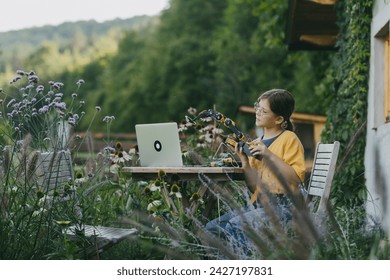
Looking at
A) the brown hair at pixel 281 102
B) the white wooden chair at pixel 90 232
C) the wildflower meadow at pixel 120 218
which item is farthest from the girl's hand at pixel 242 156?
the white wooden chair at pixel 90 232

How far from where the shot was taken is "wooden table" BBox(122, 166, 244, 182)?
17.2 ft

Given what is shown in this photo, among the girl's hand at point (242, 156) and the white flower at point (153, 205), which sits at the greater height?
the girl's hand at point (242, 156)

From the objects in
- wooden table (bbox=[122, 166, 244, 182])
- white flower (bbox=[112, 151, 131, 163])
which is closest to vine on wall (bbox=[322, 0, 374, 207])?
white flower (bbox=[112, 151, 131, 163])

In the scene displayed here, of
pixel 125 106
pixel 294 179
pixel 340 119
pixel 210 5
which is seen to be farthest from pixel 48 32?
pixel 294 179

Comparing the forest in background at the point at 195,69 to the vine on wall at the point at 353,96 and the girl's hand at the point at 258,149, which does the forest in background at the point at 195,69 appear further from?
the girl's hand at the point at 258,149

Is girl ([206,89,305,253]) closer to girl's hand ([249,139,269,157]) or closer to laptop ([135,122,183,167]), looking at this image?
girl's hand ([249,139,269,157])

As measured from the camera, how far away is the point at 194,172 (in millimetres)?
5375

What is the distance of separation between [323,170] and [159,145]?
1.24 m

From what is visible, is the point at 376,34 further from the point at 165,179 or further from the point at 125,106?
the point at 125,106

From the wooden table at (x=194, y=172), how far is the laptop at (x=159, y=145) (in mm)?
94

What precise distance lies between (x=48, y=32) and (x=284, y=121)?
54.4 metres

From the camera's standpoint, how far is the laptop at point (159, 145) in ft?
18.6

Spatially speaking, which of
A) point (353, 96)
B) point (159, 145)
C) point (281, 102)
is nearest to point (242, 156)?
point (281, 102)

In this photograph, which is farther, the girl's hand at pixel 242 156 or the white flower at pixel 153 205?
the white flower at pixel 153 205
